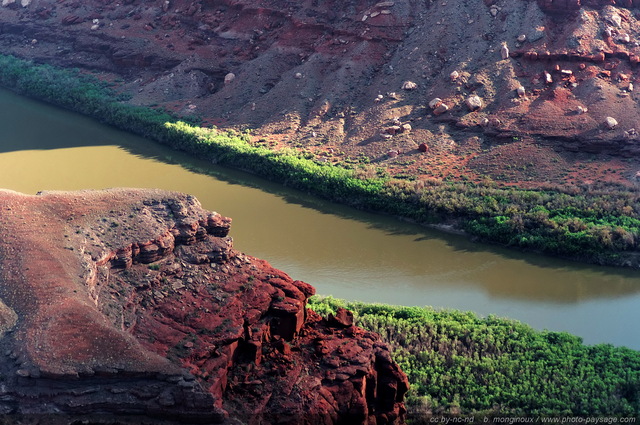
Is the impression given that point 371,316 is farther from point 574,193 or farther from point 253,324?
point 574,193

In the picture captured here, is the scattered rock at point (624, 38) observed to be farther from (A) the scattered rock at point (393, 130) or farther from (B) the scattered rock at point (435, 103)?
(A) the scattered rock at point (393, 130)

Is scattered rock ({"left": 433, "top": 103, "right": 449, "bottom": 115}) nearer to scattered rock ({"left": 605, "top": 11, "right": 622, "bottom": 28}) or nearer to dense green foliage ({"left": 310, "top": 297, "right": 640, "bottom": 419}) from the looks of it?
scattered rock ({"left": 605, "top": 11, "right": 622, "bottom": 28})

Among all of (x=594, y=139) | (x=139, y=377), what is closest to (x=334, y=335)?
(x=139, y=377)

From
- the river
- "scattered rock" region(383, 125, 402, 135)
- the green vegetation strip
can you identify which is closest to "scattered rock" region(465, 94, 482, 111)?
"scattered rock" region(383, 125, 402, 135)

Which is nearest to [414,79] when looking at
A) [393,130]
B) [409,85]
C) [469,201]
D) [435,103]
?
[409,85]

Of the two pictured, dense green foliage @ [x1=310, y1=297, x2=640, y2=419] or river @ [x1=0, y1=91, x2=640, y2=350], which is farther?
river @ [x1=0, y1=91, x2=640, y2=350]
